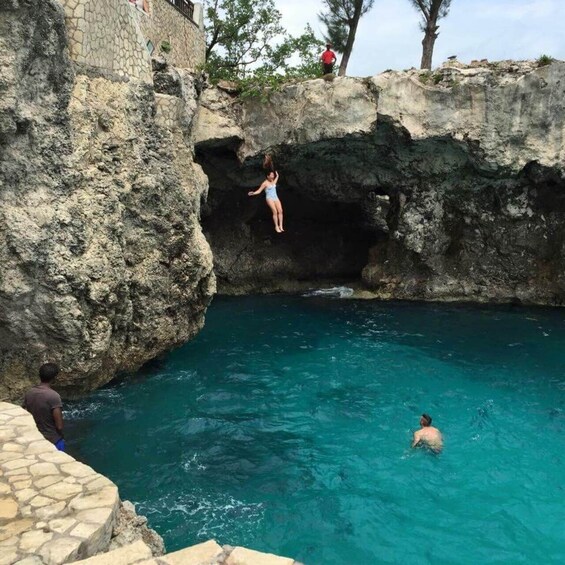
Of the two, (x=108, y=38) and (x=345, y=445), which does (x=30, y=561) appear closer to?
(x=345, y=445)

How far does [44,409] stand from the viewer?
23.9 feet

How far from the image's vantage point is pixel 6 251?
9414 mm

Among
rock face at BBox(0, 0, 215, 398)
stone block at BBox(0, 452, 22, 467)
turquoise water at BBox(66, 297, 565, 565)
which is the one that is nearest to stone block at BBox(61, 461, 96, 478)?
stone block at BBox(0, 452, 22, 467)

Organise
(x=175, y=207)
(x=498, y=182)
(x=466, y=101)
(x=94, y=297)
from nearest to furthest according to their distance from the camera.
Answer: (x=94, y=297) < (x=175, y=207) < (x=466, y=101) < (x=498, y=182)

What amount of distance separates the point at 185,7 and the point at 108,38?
14.9m

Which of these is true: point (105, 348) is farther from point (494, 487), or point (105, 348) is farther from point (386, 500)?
point (494, 487)

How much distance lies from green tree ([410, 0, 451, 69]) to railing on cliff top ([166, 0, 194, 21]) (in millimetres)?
10777

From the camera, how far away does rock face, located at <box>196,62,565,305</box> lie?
19469 mm

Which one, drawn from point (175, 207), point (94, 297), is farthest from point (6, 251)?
point (175, 207)

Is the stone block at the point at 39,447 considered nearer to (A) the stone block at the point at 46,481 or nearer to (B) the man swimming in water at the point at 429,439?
(A) the stone block at the point at 46,481

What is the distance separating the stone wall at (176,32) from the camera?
804 inches

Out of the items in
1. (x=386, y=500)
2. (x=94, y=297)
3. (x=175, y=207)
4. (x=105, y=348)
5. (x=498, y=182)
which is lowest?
(x=386, y=500)

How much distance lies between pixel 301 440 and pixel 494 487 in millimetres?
3780

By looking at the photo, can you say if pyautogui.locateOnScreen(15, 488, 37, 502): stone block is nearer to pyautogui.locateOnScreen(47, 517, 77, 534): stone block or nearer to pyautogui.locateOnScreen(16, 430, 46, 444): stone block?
pyautogui.locateOnScreen(47, 517, 77, 534): stone block
